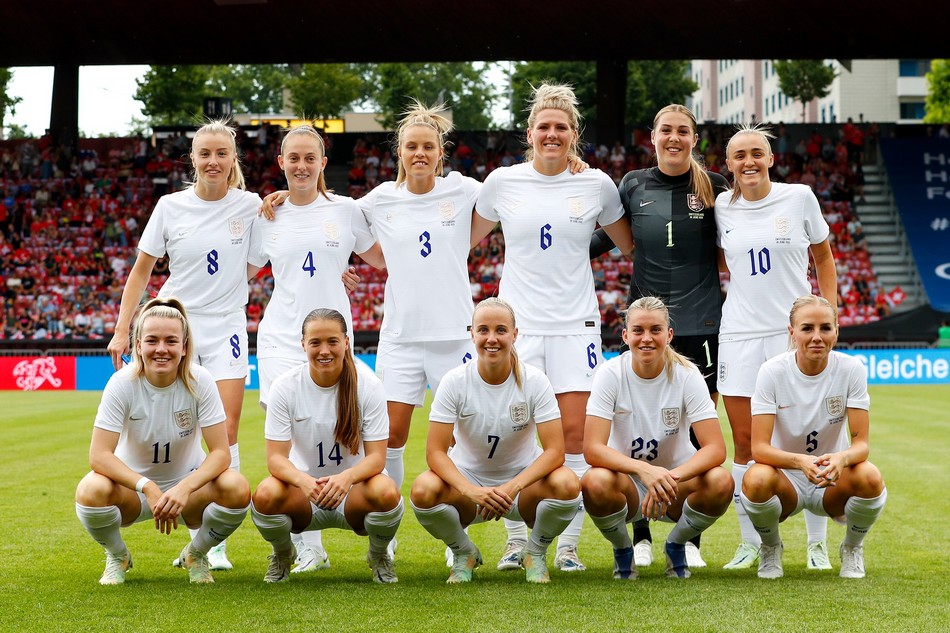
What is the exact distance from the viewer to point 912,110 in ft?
190

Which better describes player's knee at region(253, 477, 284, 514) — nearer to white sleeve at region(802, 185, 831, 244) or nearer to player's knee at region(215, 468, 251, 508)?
player's knee at region(215, 468, 251, 508)

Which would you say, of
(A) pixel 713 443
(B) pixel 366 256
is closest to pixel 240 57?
(B) pixel 366 256

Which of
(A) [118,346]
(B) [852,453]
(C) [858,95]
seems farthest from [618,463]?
(C) [858,95]

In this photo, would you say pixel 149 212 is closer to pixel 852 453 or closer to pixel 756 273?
pixel 756 273

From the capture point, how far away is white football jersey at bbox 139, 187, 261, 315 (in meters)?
5.79

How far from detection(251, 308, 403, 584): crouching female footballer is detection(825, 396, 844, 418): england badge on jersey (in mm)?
2050

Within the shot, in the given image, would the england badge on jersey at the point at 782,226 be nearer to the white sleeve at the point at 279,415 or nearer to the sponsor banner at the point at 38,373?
the white sleeve at the point at 279,415

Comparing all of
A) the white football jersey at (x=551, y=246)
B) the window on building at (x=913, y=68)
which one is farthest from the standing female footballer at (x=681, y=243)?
the window on building at (x=913, y=68)

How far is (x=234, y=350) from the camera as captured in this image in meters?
5.79

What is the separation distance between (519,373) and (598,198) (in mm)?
1133

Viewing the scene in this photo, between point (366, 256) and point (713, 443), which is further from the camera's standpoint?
point (366, 256)

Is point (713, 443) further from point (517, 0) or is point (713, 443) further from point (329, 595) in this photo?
point (517, 0)

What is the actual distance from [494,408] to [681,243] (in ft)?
4.52

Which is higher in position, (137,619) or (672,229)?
(672,229)
